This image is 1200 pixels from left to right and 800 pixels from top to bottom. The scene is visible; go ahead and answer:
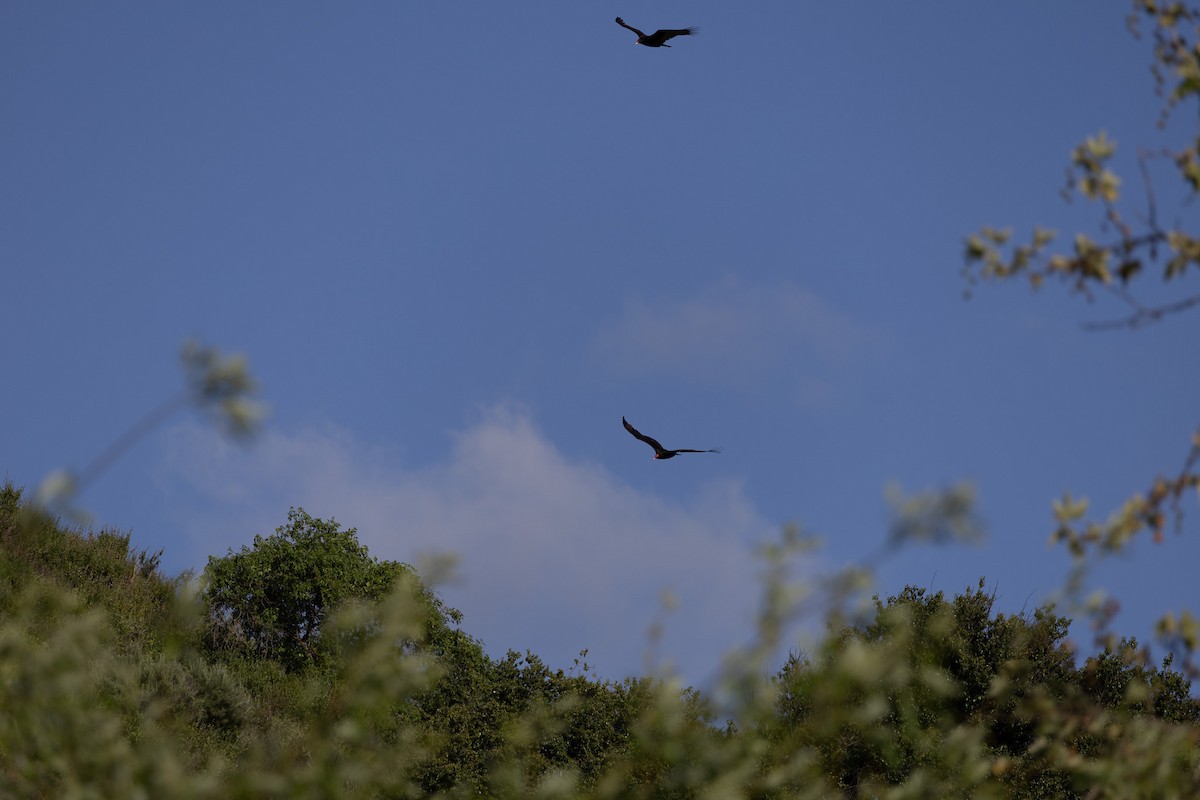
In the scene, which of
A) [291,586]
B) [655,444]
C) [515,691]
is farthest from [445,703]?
[655,444]

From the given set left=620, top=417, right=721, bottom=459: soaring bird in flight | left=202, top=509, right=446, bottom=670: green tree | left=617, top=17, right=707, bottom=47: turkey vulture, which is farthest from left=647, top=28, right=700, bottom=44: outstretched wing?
left=202, top=509, right=446, bottom=670: green tree

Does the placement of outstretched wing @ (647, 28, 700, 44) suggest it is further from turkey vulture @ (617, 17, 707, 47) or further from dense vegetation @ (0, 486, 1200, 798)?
dense vegetation @ (0, 486, 1200, 798)

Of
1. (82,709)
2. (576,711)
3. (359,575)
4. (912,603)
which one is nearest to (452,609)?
(359,575)

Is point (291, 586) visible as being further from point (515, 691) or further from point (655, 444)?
point (655, 444)

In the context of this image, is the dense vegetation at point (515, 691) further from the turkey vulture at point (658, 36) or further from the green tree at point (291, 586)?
the turkey vulture at point (658, 36)

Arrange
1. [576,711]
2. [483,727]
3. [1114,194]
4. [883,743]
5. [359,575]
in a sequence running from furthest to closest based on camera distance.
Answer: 1. [359,575]
2. [483,727]
3. [576,711]
4. [1114,194]
5. [883,743]

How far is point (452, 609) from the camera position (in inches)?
1537

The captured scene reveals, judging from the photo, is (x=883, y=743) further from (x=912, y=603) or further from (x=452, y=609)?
(x=452, y=609)

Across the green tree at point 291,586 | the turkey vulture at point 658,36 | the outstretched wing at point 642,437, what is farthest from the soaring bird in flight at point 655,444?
the green tree at point 291,586

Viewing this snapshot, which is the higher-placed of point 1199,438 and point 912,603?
point 912,603

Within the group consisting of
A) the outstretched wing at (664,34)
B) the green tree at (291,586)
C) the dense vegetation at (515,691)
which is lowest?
the dense vegetation at (515,691)

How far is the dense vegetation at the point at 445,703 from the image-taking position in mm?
4625

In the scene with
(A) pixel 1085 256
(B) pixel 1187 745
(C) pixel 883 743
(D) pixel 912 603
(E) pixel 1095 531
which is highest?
(D) pixel 912 603

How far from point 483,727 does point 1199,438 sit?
26113mm
